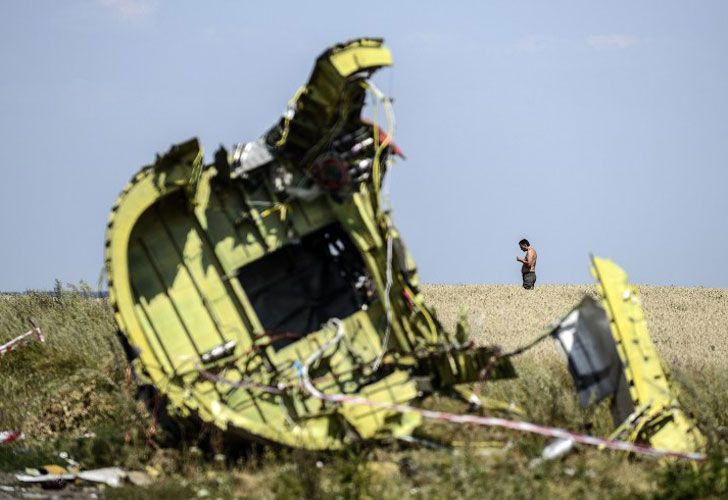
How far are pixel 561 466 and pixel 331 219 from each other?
3323mm

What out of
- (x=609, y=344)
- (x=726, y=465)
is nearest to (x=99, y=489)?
(x=609, y=344)

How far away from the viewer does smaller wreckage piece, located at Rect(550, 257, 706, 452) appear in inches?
428

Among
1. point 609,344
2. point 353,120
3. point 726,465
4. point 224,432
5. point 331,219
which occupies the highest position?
point 353,120

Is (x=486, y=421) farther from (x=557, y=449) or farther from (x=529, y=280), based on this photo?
(x=529, y=280)

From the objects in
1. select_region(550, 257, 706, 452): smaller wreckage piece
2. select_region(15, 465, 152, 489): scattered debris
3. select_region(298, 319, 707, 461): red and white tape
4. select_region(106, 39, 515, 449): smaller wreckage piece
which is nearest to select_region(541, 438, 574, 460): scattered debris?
select_region(298, 319, 707, 461): red and white tape

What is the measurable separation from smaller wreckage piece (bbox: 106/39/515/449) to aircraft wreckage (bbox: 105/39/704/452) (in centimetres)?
1

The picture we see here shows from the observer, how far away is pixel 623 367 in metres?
11.1

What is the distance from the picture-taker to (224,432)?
35.9ft

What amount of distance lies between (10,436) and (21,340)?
390 centimetres

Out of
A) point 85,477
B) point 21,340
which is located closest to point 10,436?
point 85,477

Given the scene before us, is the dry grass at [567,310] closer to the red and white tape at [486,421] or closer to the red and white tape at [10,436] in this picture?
the red and white tape at [486,421]

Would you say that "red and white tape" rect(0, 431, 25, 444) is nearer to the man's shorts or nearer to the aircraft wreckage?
the aircraft wreckage

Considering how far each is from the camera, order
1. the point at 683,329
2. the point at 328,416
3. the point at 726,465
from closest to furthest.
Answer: the point at 726,465
the point at 328,416
the point at 683,329

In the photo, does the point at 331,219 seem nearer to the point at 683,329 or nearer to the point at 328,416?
the point at 328,416
